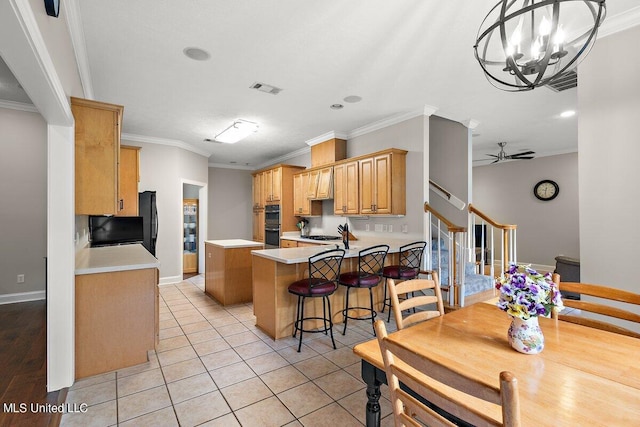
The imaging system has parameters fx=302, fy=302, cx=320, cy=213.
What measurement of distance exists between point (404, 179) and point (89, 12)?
386 centimetres

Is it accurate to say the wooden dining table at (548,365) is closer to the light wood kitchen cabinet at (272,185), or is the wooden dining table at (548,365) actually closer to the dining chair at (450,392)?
the dining chair at (450,392)

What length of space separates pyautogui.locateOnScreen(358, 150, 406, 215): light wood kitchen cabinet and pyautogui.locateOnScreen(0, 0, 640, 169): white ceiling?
0.46 m

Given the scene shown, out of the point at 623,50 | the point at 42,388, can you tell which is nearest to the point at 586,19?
the point at 623,50

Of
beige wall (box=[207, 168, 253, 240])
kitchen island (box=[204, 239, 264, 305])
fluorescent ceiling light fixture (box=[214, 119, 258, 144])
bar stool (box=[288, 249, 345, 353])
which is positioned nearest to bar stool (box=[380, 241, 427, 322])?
bar stool (box=[288, 249, 345, 353])

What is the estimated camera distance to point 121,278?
2631mm

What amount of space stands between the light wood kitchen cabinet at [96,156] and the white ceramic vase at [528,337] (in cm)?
294

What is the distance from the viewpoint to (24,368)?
2.51m

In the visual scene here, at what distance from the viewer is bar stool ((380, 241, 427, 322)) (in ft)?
12.3

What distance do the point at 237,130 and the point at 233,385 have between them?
3.86m

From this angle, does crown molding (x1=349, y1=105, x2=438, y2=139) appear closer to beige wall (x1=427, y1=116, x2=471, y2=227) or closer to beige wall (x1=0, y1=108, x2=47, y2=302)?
beige wall (x1=427, y1=116, x2=471, y2=227)

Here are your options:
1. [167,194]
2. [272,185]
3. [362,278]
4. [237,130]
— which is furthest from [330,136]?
[167,194]

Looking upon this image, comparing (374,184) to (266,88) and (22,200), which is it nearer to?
(266,88)

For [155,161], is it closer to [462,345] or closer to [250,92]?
[250,92]

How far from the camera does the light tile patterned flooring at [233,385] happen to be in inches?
79.3
